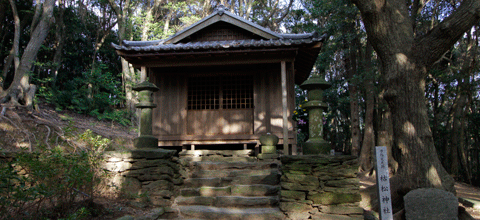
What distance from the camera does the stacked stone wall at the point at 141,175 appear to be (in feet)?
17.9

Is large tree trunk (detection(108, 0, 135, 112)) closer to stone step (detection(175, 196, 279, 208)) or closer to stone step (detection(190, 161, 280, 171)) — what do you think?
stone step (detection(190, 161, 280, 171))

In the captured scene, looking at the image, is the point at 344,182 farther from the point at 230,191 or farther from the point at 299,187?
the point at 230,191

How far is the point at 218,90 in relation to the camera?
9633 mm

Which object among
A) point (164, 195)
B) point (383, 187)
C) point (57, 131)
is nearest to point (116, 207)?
point (164, 195)

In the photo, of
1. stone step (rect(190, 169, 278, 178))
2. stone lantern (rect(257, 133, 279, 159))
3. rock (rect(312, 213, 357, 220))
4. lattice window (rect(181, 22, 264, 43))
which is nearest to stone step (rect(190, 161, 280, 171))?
stone step (rect(190, 169, 278, 178))

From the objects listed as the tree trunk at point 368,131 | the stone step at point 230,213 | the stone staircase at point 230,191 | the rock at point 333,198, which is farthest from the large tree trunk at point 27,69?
the tree trunk at point 368,131

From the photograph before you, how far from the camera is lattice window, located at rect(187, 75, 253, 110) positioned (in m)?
9.48

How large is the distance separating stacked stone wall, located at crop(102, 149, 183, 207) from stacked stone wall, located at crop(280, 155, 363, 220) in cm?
223

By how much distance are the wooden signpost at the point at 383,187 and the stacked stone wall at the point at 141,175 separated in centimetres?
370

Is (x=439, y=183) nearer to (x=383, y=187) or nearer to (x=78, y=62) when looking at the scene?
(x=383, y=187)

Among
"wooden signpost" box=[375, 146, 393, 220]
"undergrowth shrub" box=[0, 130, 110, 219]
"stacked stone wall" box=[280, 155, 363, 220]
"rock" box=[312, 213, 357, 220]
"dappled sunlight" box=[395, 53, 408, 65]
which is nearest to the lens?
"undergrowth shrub" box=[0, 130, 110, 219]

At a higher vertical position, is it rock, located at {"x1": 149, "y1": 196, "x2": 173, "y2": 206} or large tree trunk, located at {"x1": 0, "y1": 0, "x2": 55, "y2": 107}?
large tree trunk, located at {"x1": 0, "y1": 0, "x2": 55, "y2": 107}

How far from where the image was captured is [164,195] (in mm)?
5684

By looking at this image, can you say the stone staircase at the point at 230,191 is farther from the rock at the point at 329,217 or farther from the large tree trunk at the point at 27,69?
the large tree trunk at the point at 27,69
